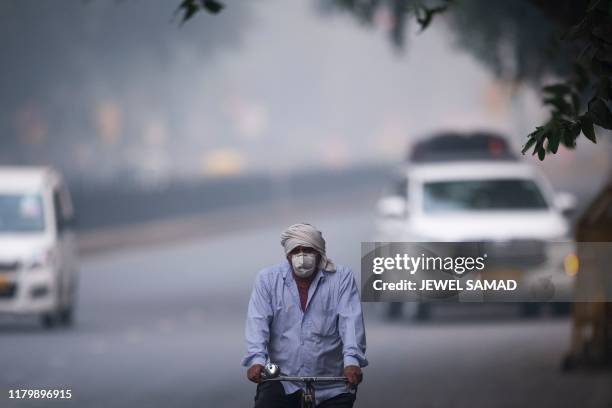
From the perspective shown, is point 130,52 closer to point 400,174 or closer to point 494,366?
point 400,174

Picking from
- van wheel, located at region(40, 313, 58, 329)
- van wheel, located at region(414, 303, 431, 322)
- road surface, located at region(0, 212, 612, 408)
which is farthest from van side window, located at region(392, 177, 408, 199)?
van wheel, located at region(40, 313, 58, 329)

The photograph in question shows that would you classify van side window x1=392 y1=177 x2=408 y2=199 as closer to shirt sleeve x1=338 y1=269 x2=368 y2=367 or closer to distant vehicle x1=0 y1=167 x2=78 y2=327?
distant vehicle x1=0 y1=167 x2=78 y2=327

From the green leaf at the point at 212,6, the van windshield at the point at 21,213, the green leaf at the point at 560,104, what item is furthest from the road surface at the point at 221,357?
the green leaf at the point at 212,6

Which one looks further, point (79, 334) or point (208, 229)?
point (208, 229)

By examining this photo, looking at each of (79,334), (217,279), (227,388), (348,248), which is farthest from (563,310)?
(348,248)

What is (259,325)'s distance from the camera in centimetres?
675

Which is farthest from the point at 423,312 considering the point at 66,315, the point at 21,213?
the point at 21,213

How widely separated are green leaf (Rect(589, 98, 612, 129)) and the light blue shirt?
1288 millimetres

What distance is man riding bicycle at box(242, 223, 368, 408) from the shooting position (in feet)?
22.2

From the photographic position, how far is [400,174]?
2275cm

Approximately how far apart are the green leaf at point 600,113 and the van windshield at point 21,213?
15080 mm

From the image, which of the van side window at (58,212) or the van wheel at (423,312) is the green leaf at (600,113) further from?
the van side window at (58,212)

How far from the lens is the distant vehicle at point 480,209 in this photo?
20.0 meters

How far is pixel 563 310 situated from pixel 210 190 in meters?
36.1
